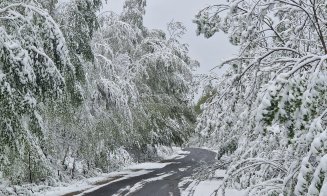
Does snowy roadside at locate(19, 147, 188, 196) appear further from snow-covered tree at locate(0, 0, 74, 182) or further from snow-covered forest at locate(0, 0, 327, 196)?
snow-covered tree at locate(0, 0, 74, 182)

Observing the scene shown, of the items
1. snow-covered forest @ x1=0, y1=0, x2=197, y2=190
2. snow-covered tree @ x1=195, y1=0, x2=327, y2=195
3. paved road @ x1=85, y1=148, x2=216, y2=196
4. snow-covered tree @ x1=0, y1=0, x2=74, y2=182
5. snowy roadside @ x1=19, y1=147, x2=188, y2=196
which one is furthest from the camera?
paved road @ x1=85, y1=148, x2=216, y2=196

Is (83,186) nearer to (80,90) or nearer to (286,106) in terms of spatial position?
(80,90)

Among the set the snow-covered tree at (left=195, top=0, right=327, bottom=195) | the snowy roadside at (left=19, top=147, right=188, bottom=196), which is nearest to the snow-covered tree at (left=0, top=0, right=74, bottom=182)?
the snow-covered tree at (left=195, top=0, right=327, bottom=195)

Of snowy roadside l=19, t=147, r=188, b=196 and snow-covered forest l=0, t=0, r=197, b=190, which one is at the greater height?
snow-covered forest l=0, t=0, r=197, b=190

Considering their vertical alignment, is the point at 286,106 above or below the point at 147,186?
above

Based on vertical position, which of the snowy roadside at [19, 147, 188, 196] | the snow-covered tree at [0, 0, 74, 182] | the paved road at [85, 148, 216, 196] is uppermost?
the snow-covered tree at [0, 0, 74, 182]

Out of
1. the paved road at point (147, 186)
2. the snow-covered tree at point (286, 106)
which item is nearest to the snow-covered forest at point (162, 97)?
the snow-covered tree at point (286, 106)

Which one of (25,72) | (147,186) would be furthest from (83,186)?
(25,72)

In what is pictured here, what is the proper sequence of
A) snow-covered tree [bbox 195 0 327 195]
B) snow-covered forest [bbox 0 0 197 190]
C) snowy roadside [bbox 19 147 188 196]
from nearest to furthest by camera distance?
snow-covered tree [bbox 195 0 327 195] → snow-covered forest [bbox 0 0 197 190] → snowy roadside [bbox 19 147 188 196]

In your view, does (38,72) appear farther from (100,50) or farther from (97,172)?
(100,50)

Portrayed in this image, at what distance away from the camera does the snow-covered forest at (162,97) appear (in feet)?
11.4

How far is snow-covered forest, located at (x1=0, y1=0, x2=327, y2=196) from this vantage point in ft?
11.4

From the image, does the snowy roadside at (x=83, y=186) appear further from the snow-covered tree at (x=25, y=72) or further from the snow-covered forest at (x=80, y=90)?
the snow-covered tree at (x=25, y=72)

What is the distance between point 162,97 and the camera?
29.0 meters
